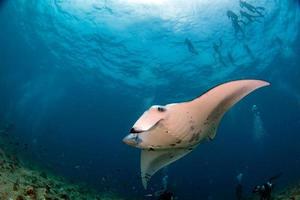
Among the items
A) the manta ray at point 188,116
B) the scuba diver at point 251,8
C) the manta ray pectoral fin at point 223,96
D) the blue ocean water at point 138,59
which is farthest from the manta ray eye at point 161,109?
the scuba diver at point 251,8

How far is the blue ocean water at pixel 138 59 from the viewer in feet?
76.2

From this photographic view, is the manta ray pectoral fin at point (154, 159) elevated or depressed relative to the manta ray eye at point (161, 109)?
depressed

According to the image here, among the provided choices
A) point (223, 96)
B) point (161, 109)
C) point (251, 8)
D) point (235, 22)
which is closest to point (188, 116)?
point (161, 109)

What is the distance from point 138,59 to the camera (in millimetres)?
30766

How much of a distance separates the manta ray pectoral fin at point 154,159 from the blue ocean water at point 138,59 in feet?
49.6

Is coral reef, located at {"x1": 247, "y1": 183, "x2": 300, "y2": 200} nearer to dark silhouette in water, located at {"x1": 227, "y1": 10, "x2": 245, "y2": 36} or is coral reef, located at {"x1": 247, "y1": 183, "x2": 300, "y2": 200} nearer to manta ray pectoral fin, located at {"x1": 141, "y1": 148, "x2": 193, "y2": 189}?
manta ray pectoral fin, located at {"x1": 141, "y1": 148, "x2": 193, "y2": 189}

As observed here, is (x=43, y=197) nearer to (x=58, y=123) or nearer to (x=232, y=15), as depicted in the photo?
(x=232, y=15)

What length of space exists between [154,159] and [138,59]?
2532 cm

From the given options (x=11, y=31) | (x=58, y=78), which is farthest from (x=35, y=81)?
(x=11, y=31)

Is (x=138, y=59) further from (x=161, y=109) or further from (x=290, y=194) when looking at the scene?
(x=161, y=109)

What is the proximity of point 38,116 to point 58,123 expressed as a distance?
8.77 m

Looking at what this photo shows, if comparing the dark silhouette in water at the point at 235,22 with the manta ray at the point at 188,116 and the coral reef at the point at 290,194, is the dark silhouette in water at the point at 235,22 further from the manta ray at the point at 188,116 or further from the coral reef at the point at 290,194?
the manta ray at the point at 188,116

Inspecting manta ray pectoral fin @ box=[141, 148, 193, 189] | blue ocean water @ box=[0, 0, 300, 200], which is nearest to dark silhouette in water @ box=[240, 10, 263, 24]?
blue ocean water @ box=[0, 0, 300, 200]

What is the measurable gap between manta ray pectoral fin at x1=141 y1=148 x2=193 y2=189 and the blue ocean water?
49.6ft
